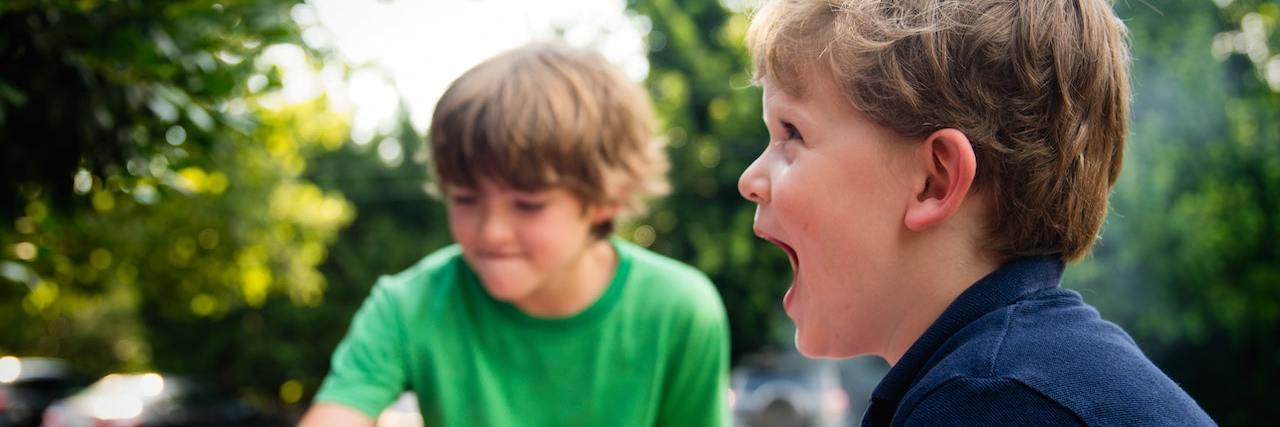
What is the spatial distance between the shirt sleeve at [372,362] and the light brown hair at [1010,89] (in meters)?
1.14

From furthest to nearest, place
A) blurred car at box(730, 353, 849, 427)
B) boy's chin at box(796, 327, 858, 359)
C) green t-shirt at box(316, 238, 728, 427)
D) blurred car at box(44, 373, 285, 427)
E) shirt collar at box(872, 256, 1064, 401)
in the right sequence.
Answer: blurred car at box(44, 373, 285, 427) → blurred car at box(730, 353, 849, 427) → green t-shirt at box(316, 238, 728, 427) → boy's chin at box(796, 327, 858, 359) → shirt collar at box(872, 256, 1064, 401)

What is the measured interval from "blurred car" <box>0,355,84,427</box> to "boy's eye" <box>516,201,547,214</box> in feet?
47.3

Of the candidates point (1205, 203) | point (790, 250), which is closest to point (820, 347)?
point (790, 250)

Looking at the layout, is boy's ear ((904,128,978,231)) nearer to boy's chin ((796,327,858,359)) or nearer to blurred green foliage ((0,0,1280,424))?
boy's chin ((796,327,858,359))

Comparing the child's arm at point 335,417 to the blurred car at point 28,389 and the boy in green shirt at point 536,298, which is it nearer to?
the boy in green shirt at point 536,298

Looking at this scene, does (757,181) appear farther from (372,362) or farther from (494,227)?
(372,362)

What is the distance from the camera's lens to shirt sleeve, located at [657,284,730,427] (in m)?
2.45

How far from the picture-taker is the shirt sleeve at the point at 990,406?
1.13 meters


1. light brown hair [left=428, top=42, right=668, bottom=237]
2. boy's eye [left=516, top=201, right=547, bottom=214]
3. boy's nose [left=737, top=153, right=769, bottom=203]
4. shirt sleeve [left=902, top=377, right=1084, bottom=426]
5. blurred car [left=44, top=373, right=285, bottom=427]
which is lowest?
blurred car [left=44, top=373, right=285, bottom=427]

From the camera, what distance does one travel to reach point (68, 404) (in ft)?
48.0

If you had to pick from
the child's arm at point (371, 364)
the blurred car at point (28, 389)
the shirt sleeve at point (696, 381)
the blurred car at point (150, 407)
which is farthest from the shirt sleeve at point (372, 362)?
the blurred car at point (28, 389)

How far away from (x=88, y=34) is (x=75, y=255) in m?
9.32

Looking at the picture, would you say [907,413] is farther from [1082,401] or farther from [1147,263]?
[1147,263]

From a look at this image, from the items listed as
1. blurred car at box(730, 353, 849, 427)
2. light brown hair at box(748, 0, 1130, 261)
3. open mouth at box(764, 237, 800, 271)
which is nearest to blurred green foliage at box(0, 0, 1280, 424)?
blurred car at box(730, 353, 849, 427)
